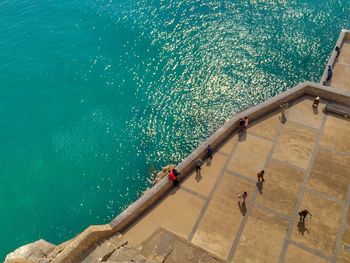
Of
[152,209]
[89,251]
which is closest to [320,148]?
[152,209]

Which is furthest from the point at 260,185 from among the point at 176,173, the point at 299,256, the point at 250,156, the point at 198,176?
the point at 176,173

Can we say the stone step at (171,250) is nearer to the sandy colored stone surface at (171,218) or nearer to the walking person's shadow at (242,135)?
the sandy colored stone surface at (171,218)

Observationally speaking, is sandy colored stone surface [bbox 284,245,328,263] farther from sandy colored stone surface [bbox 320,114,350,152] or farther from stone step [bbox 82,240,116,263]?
stone step [bbox 82,240,116,263]

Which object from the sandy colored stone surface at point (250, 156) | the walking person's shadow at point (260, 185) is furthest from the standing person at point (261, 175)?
the sandy colored stone surface at point (250, 156)

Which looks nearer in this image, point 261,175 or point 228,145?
point 261,175

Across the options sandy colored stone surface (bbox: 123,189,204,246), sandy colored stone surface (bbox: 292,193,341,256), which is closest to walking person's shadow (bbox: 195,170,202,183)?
sandy colored stone surface (bbox: 123,189,204,246)

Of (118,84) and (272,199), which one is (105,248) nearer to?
(272,199)
